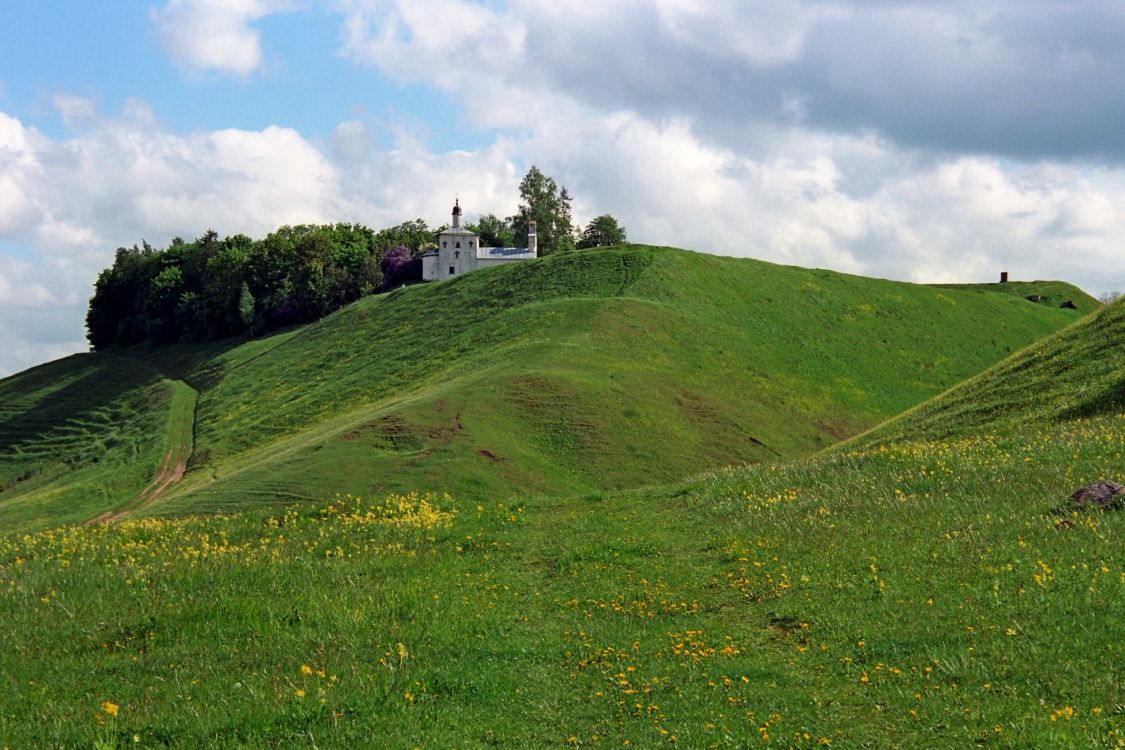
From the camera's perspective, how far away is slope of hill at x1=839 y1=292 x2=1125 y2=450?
1335 inches

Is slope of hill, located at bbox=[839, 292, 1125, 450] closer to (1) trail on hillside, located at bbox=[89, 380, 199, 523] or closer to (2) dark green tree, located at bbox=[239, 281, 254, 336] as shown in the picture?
(1) trail on hillside, located at bbox=[89, 380, 199, 523]

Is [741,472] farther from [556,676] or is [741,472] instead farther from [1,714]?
[1,714]

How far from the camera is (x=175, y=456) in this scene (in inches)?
3182

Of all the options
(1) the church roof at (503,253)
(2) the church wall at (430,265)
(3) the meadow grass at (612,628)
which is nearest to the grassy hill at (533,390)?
(3) the meadow grass at (612,628)

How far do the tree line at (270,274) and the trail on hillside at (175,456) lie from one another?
36.8 meters

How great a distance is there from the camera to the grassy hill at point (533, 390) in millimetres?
51844

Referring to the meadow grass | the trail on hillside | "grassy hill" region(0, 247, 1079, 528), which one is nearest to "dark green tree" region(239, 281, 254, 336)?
"grassy hill" region(0, 247, 1079, 528)

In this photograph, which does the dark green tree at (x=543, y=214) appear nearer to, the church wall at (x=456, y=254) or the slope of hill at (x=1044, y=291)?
the church wall at (x=456, y=254)

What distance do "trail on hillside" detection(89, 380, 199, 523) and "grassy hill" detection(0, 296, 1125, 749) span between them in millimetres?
30624

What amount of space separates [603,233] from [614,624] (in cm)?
16704

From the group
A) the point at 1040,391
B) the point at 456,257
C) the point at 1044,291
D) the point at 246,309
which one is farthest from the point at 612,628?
the point at 456,257

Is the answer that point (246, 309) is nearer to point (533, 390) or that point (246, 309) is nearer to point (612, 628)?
point (533, 390)

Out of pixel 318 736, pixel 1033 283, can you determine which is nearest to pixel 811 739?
pixel 318 736

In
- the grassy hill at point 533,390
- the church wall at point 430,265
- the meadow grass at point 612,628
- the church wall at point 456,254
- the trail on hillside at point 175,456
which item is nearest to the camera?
the meadow grass at point 612,628
